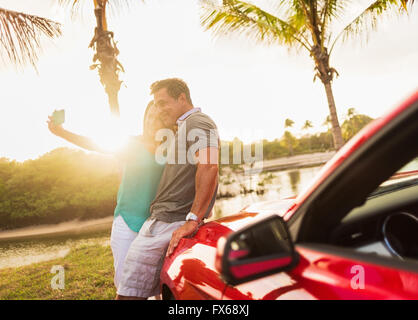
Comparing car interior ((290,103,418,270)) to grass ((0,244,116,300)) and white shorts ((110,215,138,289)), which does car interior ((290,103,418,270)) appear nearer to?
white shorts ((110,215,138,289))

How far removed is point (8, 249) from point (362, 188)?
20347 millimetres

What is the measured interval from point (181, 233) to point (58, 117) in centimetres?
165

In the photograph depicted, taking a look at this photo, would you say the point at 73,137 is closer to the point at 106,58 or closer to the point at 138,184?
the point at 138,184

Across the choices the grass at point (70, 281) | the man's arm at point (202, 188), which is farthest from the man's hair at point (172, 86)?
the grass at point (70, 281)

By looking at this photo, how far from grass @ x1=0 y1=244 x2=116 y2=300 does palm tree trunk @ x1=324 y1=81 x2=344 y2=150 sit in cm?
755

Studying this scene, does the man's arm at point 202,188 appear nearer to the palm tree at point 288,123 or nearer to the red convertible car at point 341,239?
the red convertible car at point 341,239

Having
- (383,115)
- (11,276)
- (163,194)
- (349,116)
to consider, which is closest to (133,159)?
(163,194)

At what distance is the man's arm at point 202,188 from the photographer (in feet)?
6.33

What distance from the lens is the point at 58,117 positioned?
2.67 m

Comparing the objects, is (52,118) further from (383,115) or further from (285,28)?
(285,28)

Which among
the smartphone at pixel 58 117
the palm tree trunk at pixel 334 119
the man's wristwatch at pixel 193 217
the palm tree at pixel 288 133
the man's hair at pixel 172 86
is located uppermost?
the palm tree at pixel 288 133

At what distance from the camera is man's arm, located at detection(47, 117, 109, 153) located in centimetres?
262

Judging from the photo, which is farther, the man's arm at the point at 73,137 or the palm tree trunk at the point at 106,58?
the palm tree trunk at the point at 106,58

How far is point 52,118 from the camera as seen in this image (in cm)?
263
